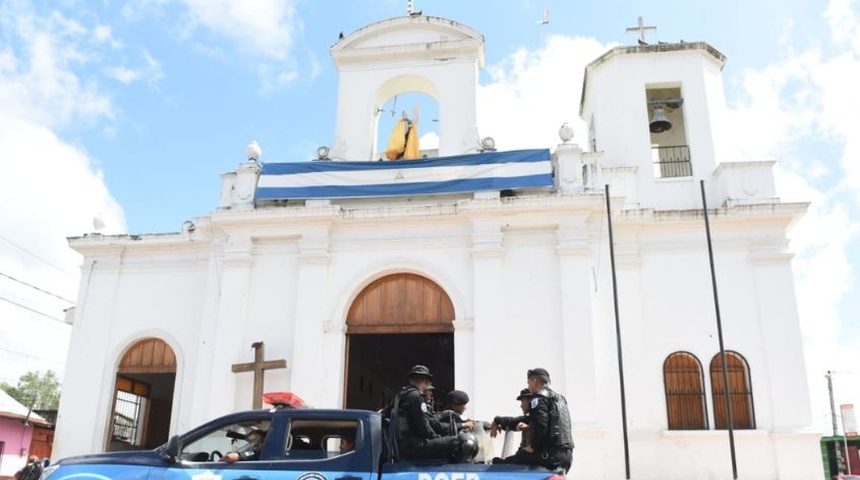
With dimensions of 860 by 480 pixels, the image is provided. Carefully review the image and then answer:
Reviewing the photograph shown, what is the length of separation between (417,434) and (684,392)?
→ 8.32 m

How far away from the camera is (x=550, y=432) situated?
686 centimetres

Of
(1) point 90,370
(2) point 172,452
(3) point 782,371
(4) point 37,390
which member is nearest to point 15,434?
(1) point 90,370

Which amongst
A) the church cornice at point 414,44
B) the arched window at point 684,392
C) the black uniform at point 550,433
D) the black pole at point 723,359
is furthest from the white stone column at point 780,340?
the black uniform at point 550,433

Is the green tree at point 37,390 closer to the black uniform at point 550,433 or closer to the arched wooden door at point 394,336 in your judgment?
the arched wooden door at point 394,336

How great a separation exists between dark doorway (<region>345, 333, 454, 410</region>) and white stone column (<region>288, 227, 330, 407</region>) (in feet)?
7.73

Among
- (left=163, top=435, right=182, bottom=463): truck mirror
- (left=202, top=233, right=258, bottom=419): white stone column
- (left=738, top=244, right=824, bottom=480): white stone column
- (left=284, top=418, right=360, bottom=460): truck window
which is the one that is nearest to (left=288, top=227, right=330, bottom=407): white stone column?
(left=202, top=233, right=258, bottom=419): white stone column

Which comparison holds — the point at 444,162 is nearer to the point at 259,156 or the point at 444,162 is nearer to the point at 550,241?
the point at 550,241

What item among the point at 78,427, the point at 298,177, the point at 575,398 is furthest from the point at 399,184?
the point at 78,427

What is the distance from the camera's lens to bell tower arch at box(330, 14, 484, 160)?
15867 millimetres

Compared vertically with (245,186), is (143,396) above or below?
below

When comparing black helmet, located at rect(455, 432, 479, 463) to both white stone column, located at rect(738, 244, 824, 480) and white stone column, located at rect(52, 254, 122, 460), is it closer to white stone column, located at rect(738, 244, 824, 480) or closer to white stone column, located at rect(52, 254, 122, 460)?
white stone column, located at rect(738, 244, 824, 480)

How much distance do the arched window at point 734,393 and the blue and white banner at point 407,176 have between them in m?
4.74

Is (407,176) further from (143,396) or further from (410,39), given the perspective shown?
(143,396)

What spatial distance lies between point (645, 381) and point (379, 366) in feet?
26.8
